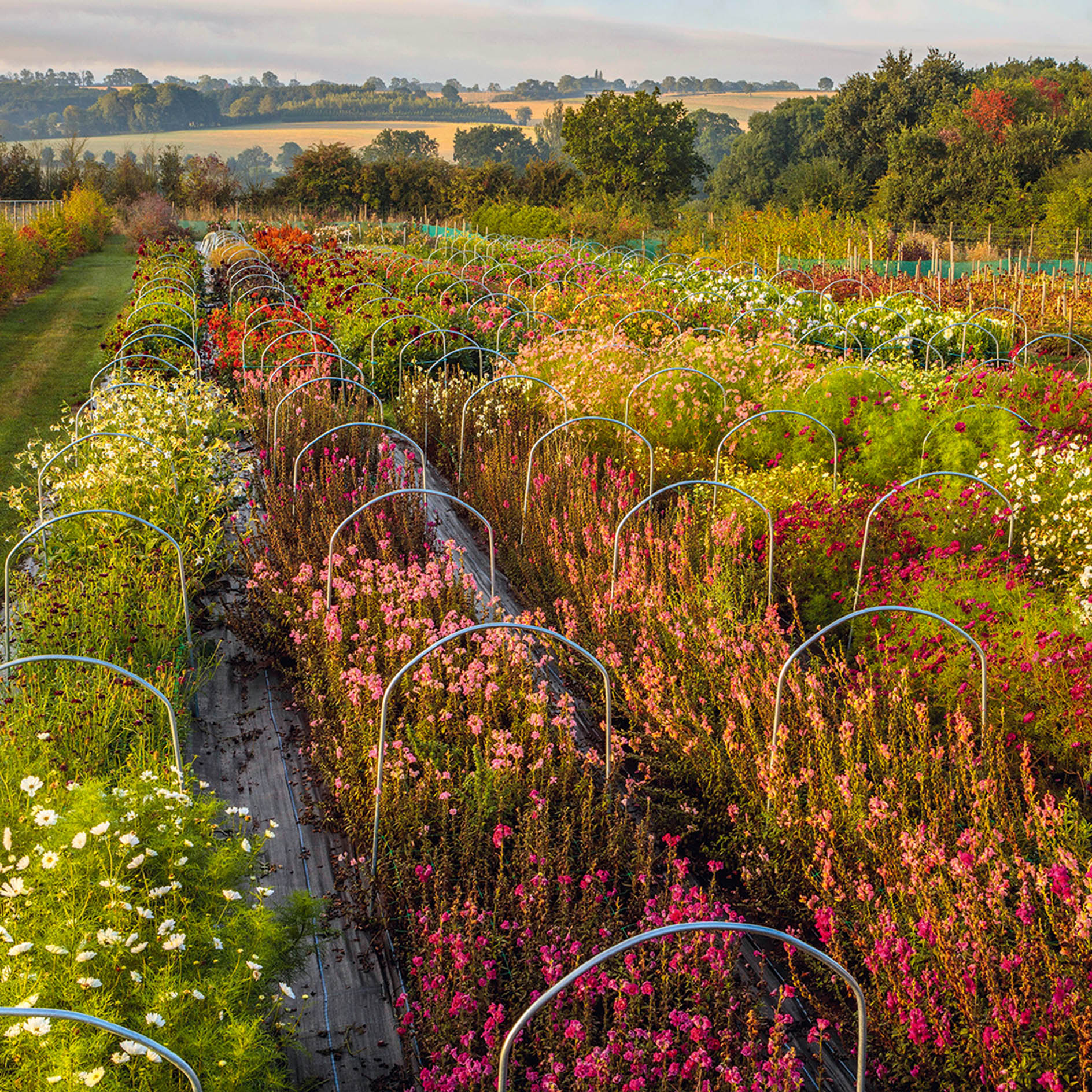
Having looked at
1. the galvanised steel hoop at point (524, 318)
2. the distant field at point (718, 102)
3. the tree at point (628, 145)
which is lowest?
the galvanised steel hoop at point (524, 318)

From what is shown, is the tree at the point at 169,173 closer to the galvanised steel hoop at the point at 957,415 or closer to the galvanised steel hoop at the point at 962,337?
the galvanised steel hoop at the point at 962,337

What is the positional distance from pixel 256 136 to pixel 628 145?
220ft

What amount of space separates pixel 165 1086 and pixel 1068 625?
360cm

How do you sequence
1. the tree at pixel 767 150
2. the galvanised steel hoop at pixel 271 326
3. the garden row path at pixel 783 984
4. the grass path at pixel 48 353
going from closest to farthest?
the garden row path at pixel 783 984, the galvanised steel hoop at pixel 271 326, the grass path at pixel 48 353, the tree at pixel 767 150

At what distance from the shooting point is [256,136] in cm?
9156

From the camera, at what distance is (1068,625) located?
3662 millimetres

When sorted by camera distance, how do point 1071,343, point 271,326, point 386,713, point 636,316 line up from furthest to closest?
point 1071,343 < point 636,316 < point 271,326 < point 386,713

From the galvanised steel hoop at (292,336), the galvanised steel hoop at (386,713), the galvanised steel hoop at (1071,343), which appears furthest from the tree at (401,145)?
the galvanised steel hoop at (386,713)

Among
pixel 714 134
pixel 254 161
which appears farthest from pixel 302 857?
Result: pixel 254 161

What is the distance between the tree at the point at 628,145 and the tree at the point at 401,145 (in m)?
28.0

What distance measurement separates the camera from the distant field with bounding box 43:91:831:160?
3359 inches

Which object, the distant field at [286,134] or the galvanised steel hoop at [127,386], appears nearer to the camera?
the galvanised steel hoop at [127,386]

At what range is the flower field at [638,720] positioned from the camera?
2.13 metres

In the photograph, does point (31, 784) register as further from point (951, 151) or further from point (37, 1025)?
point (951, 151)
